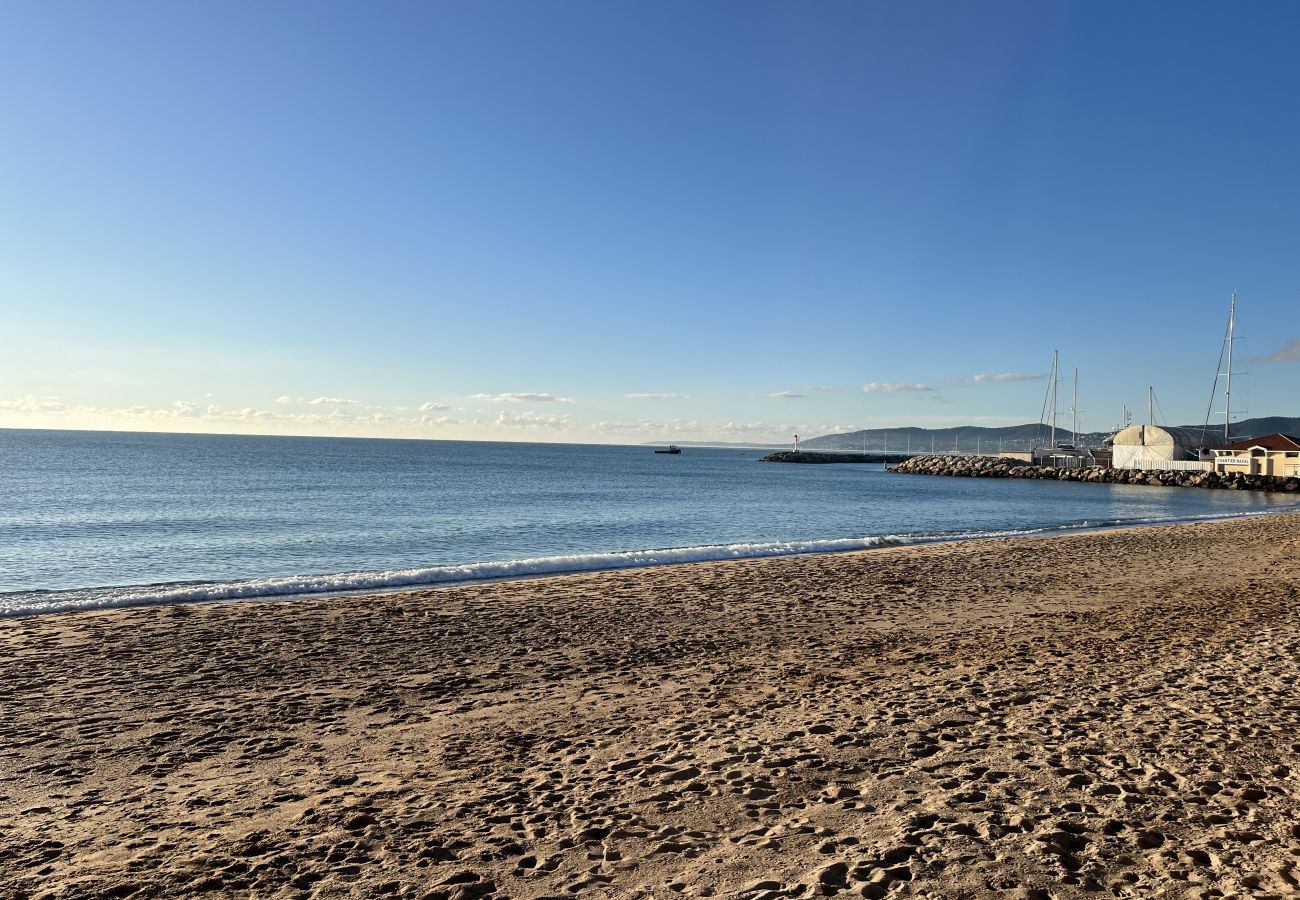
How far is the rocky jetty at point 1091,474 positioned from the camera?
6225cm

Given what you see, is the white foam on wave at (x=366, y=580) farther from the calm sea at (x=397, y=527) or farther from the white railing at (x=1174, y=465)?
the white railing at (x=1174, y=465)

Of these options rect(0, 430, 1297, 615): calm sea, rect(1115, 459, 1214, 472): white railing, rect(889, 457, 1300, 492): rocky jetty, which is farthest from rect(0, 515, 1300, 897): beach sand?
rect(1115, 459, 1214, 472): white railing

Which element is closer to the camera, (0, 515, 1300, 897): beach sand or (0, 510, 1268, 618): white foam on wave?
(0, 515, 1300, 897): beach sand

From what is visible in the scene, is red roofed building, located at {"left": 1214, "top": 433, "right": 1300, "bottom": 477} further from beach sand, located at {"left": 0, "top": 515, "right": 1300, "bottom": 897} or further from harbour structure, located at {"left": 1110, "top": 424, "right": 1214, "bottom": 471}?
beach sand, located at {"left": 0, "top": 515, "right": 1300, "bottom": 897}

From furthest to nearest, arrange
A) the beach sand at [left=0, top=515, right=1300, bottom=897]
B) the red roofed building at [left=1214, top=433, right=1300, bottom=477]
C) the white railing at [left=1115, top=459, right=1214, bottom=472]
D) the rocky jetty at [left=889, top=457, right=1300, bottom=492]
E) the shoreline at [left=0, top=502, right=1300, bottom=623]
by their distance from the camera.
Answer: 1. the white railing at [left=1115, top=459, right=1214, bottom=472]
2. the red roofed building at [left=1214, top=433, right=1300, bottom=477]
3. the rocky jetty at [left=889, top=457, right=1300, bottom=492]
4. the shoreline at [left=0, top=502, right=1300, bottom=623]
5. the beach sand at [left=0, top=515, right=1300, bottom=897]

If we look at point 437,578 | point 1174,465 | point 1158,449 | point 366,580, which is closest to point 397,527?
point 437,578

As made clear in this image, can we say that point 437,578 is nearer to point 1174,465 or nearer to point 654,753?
point 654,753

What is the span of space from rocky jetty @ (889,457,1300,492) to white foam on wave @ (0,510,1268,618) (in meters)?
56.6

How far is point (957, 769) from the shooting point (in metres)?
5.52

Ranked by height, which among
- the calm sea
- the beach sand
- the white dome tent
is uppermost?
the white dome tent

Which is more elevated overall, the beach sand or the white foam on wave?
the beach sand

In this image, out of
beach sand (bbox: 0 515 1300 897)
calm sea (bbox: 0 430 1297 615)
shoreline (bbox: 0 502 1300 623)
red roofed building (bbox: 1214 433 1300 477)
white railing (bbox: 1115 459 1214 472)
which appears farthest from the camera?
white railing (bbox: 1115 459 1214 472)

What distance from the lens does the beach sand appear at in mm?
4254

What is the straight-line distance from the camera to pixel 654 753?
19.9ft
